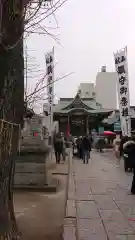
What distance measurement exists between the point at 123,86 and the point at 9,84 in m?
12.8

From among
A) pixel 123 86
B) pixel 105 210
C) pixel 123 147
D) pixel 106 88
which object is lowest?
pixel 105 210

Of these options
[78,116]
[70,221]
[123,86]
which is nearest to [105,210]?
[70,221]

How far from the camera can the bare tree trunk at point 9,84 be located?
11.6ft

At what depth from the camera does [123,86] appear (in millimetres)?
15820

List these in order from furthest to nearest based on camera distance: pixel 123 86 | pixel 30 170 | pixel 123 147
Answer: pixel 123 86
pixel 123 147
pixel 30 170

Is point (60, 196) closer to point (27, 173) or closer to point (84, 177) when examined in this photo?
point (27, 173)

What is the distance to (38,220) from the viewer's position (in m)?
6.02

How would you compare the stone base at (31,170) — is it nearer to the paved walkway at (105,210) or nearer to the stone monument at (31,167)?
the stone monument at (31,167)

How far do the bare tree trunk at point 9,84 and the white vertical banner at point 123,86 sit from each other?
12162 millimetres

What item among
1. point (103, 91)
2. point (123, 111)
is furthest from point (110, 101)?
point (123, 111)

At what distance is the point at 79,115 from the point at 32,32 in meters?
36.0

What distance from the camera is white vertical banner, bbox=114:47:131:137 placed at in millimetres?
15508

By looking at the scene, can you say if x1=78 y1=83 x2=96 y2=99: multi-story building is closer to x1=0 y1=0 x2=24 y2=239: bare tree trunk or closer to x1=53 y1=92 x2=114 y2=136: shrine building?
x1=53 y1=92 x2=114 y2=136: shrine building

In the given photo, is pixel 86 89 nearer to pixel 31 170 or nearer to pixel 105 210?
pixel 31 170
